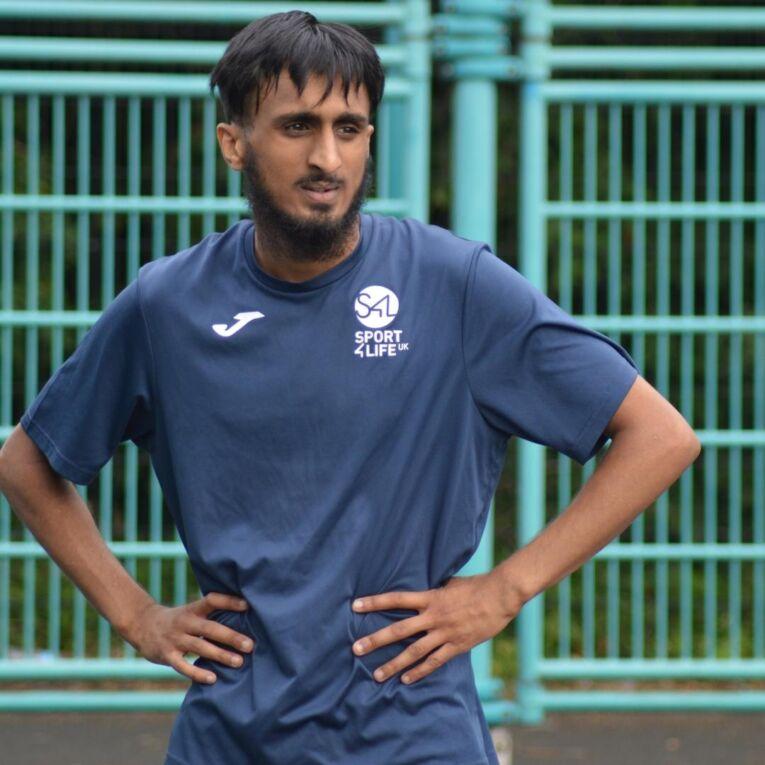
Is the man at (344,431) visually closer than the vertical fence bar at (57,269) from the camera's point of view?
Yes

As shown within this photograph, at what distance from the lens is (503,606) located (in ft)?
8.27

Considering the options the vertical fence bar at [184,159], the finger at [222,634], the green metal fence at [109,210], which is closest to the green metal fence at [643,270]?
the green metal fence at [109,210]

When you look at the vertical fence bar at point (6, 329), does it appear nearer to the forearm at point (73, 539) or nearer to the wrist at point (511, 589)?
the forearm at point (73, 539)

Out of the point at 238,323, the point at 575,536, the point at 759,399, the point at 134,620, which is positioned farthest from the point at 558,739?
the point at 238,323

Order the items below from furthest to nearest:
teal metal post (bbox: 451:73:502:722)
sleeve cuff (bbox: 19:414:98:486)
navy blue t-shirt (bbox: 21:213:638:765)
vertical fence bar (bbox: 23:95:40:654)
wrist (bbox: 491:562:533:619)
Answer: teal metal post (bbox: 451:73:502:722)
vertical fence bar (bbox: 23:95:40:654)
sleeve cuff (bbox: 19:414:98:486)
wrist (bbox: 491:562:533:619)
navy blue t-shirt (bbox: 21:213:638:765)

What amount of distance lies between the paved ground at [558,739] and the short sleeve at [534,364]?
9.11 ft

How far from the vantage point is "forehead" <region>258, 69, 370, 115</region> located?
2414 millimetres

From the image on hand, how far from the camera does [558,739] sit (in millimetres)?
5422

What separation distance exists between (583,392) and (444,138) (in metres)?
5.55

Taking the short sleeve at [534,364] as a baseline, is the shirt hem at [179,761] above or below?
below

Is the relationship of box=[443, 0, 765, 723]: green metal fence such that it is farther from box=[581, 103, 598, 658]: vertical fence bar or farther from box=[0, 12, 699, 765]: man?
box=[0, 12, 699, 765]: man

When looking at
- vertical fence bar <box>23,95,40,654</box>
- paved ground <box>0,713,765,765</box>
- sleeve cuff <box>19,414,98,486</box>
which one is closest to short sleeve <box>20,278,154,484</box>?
sleeve cuff <box>19,414,98,486</box>

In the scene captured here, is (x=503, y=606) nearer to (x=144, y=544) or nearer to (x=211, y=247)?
(x=211, y=247)

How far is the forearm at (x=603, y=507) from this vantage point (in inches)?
97.2
